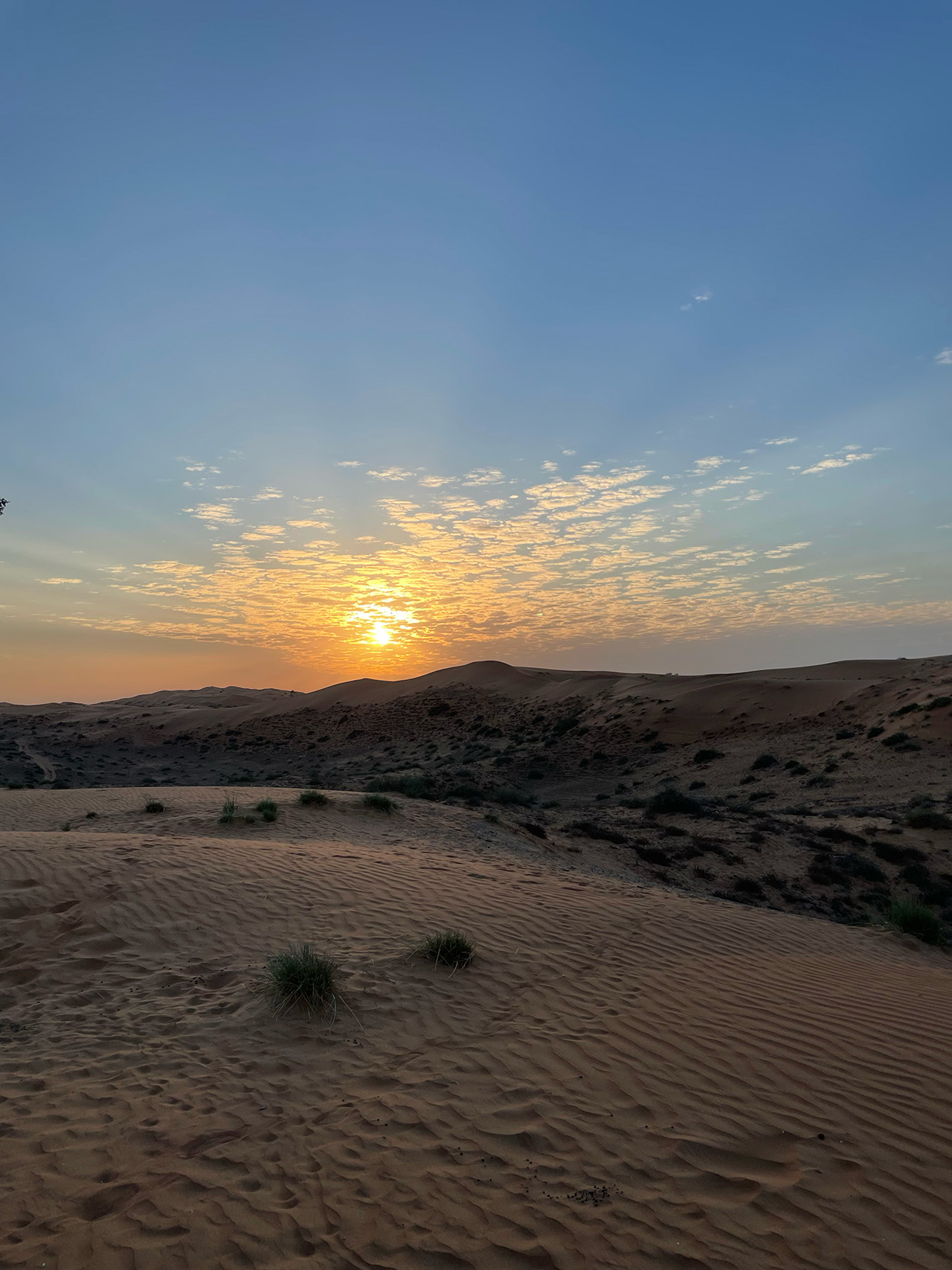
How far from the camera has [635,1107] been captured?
196 inches

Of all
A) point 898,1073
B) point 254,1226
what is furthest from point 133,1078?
point 898,1073

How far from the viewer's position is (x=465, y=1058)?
223 inches

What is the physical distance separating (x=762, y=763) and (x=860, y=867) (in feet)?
56.8

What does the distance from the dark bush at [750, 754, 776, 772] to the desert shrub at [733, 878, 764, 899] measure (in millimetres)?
18129

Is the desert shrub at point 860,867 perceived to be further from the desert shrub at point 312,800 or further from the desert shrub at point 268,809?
the desert shrub at point 268,809

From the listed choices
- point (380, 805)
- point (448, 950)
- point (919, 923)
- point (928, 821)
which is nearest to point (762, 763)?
point (928, 821)

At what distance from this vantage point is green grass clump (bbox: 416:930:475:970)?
24.8ft

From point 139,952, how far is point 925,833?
60.4ft

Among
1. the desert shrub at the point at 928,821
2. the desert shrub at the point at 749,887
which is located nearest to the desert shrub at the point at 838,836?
the desert shrub at the point at 928,821

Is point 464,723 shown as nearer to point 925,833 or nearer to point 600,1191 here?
point 925,833

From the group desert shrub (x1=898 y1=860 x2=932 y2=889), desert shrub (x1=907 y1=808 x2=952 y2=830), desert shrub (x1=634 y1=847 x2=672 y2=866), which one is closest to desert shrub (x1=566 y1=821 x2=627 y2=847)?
desert shrub (x1=634 y1=847 x2=672 y2=866)

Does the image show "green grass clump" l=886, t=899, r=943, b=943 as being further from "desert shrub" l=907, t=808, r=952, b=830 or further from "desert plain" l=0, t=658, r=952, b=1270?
"desert shrub" l=907, t=808, r=952, b=830

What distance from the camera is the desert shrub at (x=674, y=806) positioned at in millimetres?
22072

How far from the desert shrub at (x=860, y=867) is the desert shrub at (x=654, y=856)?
12.9 feet
